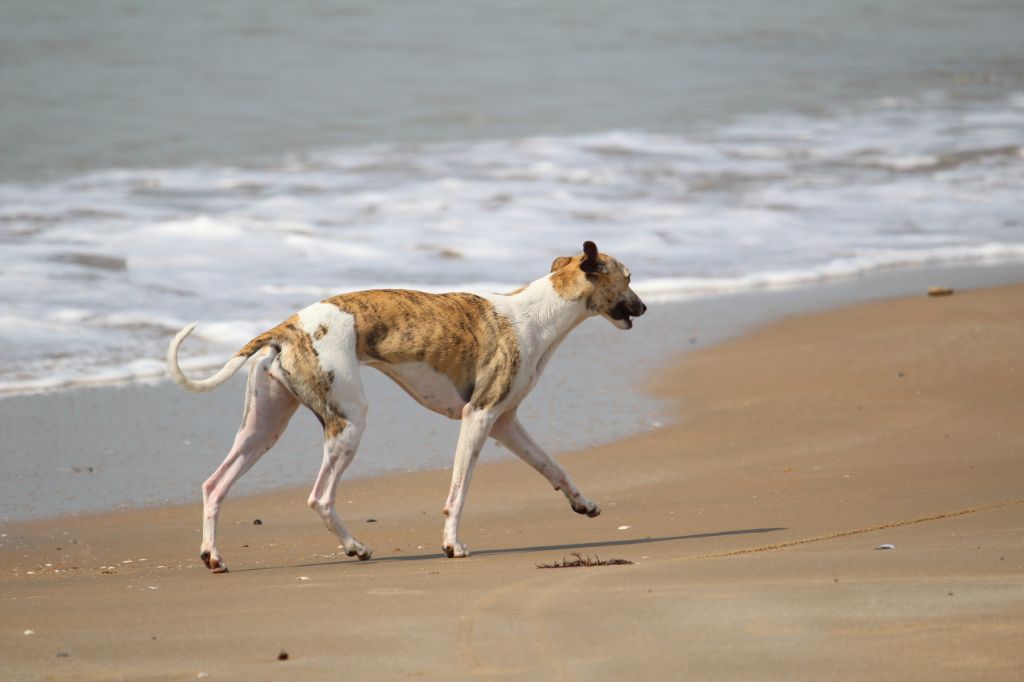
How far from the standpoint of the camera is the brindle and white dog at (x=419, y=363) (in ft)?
21.8

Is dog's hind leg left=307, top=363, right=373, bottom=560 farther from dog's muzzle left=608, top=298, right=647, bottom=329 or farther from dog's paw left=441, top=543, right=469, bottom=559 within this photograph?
dog's muzzle left=608, top=298, right=647, bottom=329

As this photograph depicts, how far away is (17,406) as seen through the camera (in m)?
10.4

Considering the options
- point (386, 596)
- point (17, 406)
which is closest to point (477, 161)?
point (17, 406)

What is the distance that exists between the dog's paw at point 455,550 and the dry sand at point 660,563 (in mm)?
82

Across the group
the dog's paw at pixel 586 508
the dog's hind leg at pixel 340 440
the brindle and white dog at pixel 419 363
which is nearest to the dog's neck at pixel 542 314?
the brindle and white dog at pixel 419 363

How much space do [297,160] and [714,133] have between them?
769 cm

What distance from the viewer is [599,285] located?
734 cm

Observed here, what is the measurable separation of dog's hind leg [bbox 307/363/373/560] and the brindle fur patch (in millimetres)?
185

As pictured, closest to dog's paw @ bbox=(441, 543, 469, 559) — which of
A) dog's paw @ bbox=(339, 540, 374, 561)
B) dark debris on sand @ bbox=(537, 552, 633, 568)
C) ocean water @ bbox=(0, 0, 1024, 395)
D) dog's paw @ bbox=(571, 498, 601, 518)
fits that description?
dog's paw @ bbox=(339, 540, 374, 561)

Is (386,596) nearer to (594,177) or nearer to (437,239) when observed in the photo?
(437,239)

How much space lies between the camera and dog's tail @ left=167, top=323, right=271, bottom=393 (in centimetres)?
654

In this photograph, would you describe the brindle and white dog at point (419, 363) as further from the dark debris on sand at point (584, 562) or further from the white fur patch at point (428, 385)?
the dark debris on sand at point (584, 562)

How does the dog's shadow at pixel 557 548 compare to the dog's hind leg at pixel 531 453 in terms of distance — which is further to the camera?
the dog's hind leg at pixel 531 453

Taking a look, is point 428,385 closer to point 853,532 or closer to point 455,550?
point 455,550
